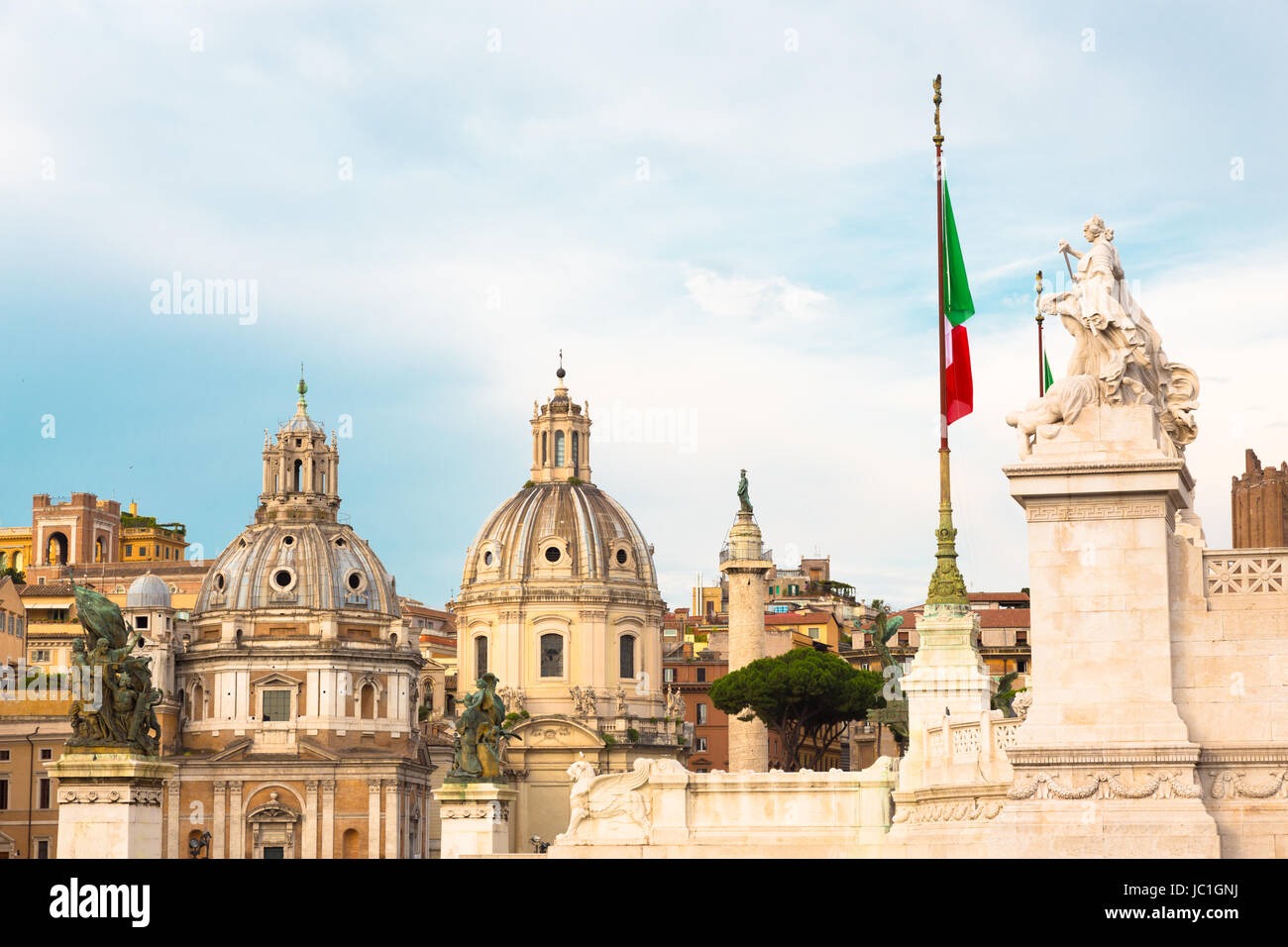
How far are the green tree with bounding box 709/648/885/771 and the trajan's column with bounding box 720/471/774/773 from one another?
7.10 feet

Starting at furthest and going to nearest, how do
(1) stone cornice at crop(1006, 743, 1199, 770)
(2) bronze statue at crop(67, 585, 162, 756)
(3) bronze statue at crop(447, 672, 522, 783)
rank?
1. (3) bronze statue at crop(447, 672, 522, 783)
2. (2) bronze statue at crop(67, 585, 162, 756)
3. (1) stone cornice at crop(1006, 743, 1199, 770)

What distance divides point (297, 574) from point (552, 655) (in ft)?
48.4

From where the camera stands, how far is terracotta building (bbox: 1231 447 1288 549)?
338ft

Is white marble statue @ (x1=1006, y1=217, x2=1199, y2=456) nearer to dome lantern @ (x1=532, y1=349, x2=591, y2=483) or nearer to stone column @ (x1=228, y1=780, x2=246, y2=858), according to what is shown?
stone column @ (x1=228, y1=780, x2=246, y2=858)

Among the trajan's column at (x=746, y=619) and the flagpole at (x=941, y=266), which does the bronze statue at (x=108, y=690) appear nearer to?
the flagpole at (x=941, y=266)

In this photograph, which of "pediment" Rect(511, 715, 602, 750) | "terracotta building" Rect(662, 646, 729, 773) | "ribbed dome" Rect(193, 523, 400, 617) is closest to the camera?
"ribbed dome" Rect(193, 523, 400, 617)

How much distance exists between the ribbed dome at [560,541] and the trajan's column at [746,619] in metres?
7.58

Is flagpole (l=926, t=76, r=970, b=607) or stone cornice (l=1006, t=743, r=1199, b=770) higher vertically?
flagpole (l=926, t=76, r=970, b=607)

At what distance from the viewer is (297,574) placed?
339 ft

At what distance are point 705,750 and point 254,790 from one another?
31.5 metres

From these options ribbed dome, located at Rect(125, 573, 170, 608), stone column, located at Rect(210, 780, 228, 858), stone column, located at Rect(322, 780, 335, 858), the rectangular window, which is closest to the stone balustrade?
stone column, located at Rect(322, 780, 335, 858)

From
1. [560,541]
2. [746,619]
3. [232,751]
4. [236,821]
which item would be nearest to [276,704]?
[232,751]

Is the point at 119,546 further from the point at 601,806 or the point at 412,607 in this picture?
the point at 601,806
